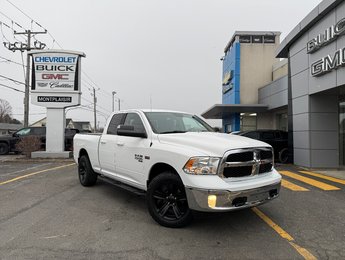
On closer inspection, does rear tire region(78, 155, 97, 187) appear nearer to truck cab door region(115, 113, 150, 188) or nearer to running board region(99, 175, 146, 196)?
running board region(99, 175, 146, 196)

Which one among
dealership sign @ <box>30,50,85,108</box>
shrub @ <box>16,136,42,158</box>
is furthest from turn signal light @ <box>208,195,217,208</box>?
shrub @ <box>16,136,42,158</box>

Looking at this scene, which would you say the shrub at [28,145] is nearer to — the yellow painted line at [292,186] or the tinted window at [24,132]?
the tinted window at [24,132]

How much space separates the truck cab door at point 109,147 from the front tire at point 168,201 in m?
1.77

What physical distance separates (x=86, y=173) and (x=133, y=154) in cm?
272

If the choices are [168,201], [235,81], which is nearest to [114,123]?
[168,201]

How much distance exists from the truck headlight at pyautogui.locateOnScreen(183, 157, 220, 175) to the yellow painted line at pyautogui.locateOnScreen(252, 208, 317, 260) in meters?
1.45

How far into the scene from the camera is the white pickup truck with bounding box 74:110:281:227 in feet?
13.8

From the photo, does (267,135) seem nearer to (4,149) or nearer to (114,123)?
(114,123)

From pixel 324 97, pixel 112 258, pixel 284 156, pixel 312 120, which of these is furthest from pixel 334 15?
pixel 112 258

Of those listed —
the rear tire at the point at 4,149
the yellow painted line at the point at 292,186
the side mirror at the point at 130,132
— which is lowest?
the yellow painted line at the point at 292,186

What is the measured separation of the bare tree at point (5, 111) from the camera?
93.8 metres

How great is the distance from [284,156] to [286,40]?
589 centimetres

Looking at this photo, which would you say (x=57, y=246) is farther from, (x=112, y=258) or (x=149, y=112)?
(x=149, y=112)

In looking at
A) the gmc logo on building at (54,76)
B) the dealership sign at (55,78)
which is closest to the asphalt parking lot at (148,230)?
the dealership sign at (55,78)
